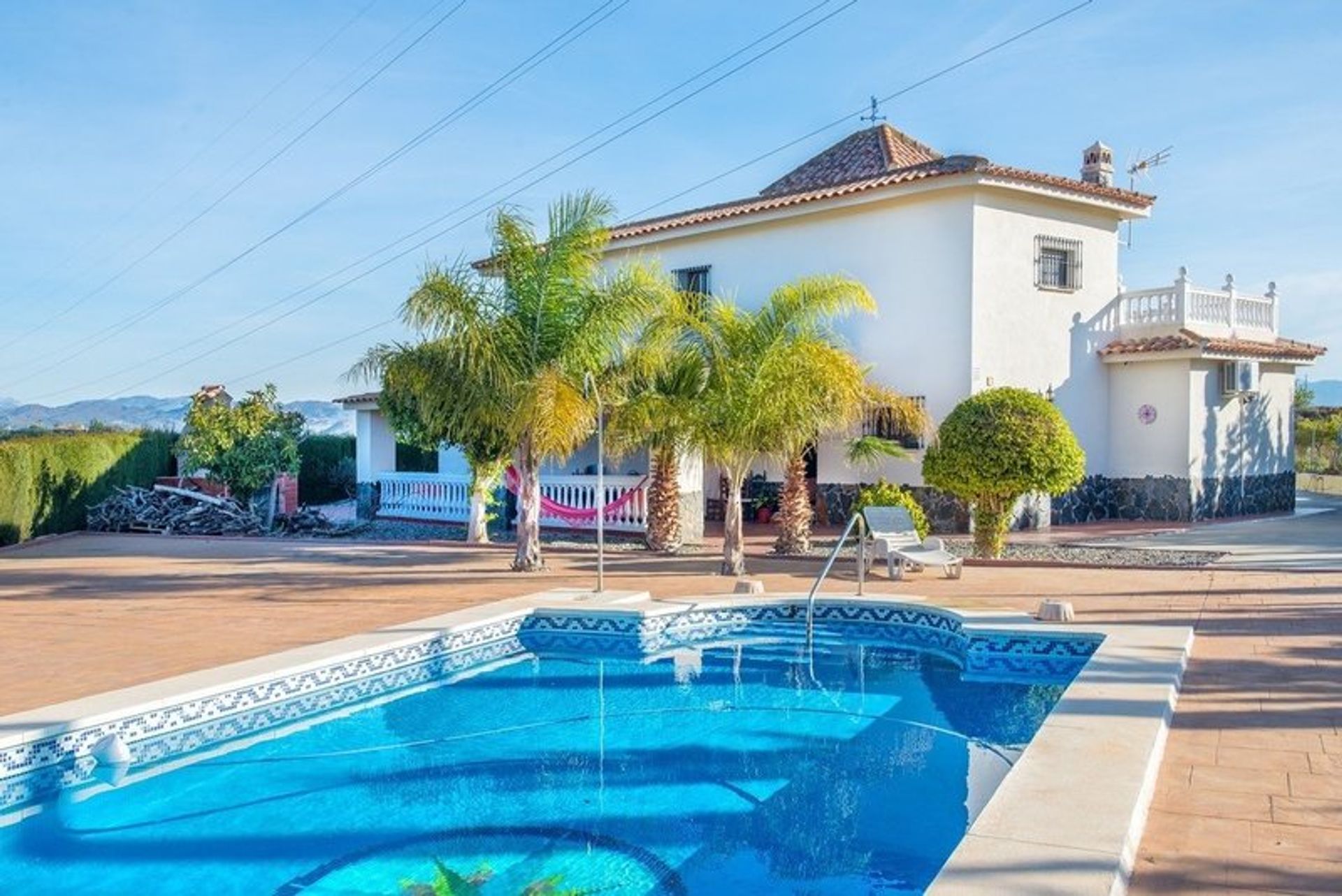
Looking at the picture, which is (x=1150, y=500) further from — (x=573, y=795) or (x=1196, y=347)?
(x=573, y=795)

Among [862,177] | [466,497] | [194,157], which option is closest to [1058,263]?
[862,177]

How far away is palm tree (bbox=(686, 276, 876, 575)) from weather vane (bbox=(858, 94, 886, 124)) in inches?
579

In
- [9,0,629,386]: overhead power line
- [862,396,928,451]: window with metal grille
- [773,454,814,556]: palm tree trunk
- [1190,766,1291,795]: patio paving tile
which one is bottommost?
[1190,766,1291,795]: patio paving tile

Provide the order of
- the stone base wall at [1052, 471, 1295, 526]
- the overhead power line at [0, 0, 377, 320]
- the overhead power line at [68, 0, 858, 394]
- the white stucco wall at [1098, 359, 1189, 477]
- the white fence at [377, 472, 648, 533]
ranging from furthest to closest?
the overhead power line at [0, 0, 377, 320]
the stone base wall at [1052, 471, 1295, 526]
the white stucco wall at [1098, 359, 1189, 477]
the overhead power line at [68, 0, 858, 394]
the white fence at [377, 472, 648, 533]

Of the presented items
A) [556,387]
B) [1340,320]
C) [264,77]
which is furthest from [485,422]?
[1340,320]

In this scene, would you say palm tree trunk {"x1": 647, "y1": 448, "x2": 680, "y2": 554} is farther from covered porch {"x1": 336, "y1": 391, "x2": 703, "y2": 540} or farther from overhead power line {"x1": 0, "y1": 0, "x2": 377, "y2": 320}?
overhead power line {"x1": 0, "y1": 0, "x2": 377, "y2": 320}

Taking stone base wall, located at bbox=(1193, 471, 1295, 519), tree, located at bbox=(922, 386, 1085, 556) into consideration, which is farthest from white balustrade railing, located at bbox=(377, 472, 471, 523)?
stone base wall, located at bbox=(1193, 471, 1295, 519)

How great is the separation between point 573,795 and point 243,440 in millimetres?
19303

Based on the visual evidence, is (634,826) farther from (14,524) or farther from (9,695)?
(14,524)

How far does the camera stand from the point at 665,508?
18359 millimetres

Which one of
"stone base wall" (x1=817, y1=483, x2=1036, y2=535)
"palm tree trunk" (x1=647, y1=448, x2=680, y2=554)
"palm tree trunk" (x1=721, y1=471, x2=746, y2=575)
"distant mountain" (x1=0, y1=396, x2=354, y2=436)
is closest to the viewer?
"palm tree trunk" (x1=721, y1=471, x2=746, y2=575)

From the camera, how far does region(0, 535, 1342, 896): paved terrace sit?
4941mm

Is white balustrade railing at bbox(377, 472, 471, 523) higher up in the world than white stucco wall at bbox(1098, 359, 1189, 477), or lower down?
lower down

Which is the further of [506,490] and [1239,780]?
[506,490]
